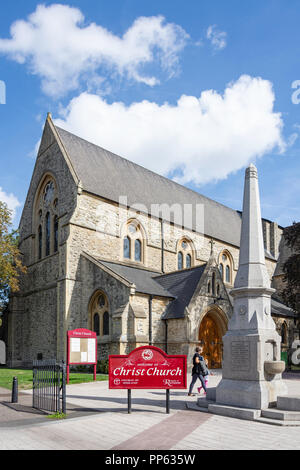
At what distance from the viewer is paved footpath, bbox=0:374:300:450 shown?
6824mm

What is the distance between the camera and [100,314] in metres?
23.8

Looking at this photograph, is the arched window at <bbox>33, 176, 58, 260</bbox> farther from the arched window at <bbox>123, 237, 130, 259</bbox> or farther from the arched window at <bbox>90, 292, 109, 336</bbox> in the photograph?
the arched window at <bbox>90, 292, 109, 336</bbox>

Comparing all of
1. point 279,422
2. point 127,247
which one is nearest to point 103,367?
point 127,247

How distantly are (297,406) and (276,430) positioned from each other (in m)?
1.36

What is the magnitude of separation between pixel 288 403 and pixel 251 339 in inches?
65.1

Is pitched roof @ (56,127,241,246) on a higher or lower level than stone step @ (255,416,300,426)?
higher

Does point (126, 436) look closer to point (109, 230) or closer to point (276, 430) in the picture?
point (276, 430)

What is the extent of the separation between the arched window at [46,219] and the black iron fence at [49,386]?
56.8 feet

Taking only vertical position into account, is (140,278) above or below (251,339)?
above

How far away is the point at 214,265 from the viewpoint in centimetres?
2486

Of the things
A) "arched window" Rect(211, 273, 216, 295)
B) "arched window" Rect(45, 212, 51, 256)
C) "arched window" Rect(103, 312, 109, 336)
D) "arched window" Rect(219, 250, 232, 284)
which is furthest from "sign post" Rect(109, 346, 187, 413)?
"arched window" Rect(219, 250, 232, 284)

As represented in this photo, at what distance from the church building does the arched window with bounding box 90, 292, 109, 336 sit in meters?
0.06

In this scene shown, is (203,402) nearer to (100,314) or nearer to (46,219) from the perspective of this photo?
(100,314)

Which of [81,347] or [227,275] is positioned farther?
[227,275]
